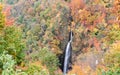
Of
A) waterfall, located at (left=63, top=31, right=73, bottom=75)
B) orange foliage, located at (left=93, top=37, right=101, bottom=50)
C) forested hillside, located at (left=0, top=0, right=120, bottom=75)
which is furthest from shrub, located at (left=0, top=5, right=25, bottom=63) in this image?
waterfall, located at (left=63, top=31, right=73, bottom=75)

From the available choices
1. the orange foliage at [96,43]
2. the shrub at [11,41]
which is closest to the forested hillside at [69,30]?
the orange foliage at [96,43]

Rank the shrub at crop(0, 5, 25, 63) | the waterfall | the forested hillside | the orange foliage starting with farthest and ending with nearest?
the waterfall → the orange foliage → the forested hillside → the shrub at crop(0, 5, 25, 63)

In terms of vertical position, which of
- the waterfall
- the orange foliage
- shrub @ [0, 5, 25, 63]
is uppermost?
shrub @ [0, 5, 25, 63]

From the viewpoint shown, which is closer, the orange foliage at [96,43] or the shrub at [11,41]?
the shrub at [11,41]

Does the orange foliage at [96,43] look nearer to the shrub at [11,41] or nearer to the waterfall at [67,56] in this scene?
the waterfall at [67,56]

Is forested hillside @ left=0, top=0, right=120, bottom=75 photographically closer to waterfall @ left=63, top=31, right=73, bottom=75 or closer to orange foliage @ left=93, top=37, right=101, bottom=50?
Answer: orange foliage @ left=93, top=37, right=101, bottom=50

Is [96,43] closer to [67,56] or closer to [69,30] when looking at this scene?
[67,56]

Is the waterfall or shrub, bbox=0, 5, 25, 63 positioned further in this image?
the waterfall

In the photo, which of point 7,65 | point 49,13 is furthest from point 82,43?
point 7,65

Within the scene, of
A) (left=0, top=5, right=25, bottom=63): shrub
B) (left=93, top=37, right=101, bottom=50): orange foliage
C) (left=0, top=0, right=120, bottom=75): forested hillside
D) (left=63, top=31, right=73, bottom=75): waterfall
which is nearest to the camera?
(left=0, top=5, right=25, bottom=63): shrub

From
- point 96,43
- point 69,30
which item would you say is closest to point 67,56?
point 69,30

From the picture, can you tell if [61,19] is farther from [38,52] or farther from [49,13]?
[38,52]

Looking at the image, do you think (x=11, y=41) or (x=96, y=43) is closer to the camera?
(x=11, y=41)
